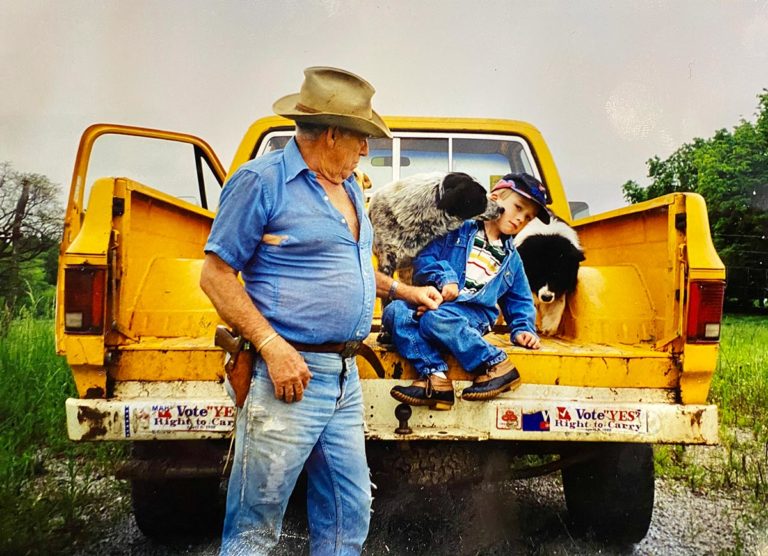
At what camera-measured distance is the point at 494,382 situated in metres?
2.14

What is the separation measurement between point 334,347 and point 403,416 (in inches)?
25.0

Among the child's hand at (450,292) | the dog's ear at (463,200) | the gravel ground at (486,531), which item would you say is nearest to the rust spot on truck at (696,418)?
the gravel ground at (486,531)

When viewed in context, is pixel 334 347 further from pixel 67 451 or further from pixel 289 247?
pixel 67 451

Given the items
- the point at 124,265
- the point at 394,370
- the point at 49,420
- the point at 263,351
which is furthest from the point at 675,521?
the point at 49,420

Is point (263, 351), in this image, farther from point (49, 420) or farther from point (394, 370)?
point (49, 420)

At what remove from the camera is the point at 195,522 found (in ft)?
8.73

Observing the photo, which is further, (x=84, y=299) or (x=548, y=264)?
(x=548, y=264)

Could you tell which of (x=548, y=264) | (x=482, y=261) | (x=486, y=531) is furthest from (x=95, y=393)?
(x=548, y=264)

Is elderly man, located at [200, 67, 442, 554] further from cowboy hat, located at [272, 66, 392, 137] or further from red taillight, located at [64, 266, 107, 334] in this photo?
red taillight, located at [64, 266, 107, 334]

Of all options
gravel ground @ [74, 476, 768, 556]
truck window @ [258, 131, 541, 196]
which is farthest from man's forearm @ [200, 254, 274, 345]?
truck window @ [258, 131, 541, 196]

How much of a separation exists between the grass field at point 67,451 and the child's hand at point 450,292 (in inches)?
50.7

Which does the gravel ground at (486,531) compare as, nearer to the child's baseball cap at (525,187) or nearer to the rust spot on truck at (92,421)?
the rust spot on truck at (92,421)

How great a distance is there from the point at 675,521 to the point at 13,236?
3156 millimetres

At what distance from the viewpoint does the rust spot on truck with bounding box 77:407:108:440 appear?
2072 mm
